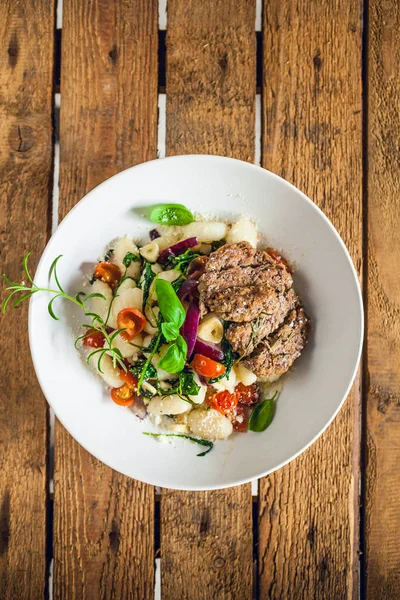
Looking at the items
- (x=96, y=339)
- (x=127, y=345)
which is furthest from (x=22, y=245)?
(x=127, y=345)

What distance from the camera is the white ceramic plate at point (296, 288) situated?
157 centimetres

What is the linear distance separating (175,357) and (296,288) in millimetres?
480

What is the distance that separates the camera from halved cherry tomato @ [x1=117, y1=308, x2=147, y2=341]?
5.11 feet

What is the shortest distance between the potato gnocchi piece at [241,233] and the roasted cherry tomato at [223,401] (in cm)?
44

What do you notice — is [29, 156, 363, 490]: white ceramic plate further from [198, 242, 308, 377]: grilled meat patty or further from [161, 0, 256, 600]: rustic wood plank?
[161, 0, 256, 600]: rustic wood plank

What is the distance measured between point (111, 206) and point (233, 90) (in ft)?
1.87

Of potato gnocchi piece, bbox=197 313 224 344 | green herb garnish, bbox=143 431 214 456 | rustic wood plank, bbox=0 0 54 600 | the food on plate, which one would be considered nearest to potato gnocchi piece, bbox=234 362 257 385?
the food on plate

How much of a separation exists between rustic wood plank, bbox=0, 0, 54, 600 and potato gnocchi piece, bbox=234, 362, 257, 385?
648mm

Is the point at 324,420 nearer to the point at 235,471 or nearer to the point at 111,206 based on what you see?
the point at 235,471

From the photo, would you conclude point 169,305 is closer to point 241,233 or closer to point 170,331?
point 170,331

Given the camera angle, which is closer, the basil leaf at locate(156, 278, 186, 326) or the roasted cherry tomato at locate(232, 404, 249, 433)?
the basil leaf at locate(156, 278, 186, 326)

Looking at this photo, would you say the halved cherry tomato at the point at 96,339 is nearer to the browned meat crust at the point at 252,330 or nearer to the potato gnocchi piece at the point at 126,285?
the potato gnocchi piece at the point at 126,285

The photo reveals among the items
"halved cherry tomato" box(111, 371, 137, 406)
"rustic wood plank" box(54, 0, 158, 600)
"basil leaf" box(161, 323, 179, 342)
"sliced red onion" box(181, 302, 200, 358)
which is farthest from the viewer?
"rustic wood plank" box(54, 0, 158, 600)

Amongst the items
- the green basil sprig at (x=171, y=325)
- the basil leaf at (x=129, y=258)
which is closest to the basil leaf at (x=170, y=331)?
the green basil sprig at (x=171, y=325)
